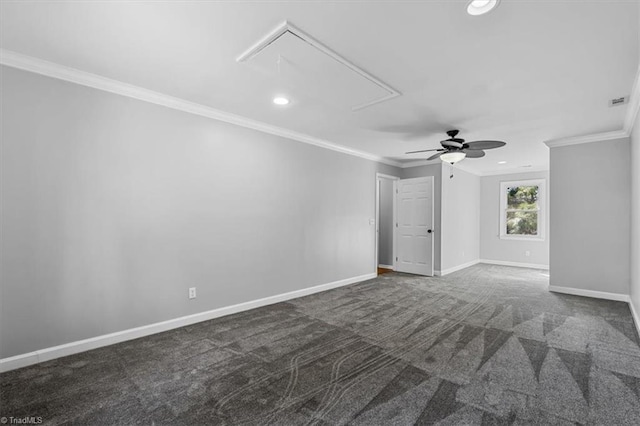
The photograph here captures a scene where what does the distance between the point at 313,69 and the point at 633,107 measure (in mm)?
3671

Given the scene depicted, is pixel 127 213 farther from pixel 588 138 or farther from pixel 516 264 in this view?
pixel 516 264

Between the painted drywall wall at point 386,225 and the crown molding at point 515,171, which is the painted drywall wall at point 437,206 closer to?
the painted drywall wall at point 386,225

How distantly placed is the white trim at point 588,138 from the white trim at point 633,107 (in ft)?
0.42

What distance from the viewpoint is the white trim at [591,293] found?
14.3 feet

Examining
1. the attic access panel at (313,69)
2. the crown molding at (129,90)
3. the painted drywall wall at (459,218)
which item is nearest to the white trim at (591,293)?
the painted drywall wall at (459,218)

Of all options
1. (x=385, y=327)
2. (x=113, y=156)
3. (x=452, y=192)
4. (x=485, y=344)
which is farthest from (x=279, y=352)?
(x=452, y=192)

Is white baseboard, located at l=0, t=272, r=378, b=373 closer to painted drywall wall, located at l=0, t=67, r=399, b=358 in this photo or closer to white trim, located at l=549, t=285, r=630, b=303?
painted drywall wall, located at l=0, t=67, r=399, b=358

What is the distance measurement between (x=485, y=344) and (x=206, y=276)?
314 centimetres

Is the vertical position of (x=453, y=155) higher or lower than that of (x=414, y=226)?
higher

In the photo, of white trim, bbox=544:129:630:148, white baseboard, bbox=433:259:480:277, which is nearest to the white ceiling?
white trim, bbox=544:129:630:148

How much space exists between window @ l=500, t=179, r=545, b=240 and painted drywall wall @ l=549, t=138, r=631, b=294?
9.23 ft

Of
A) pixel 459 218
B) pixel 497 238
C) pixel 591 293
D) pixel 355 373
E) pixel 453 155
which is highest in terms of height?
pixel 453 155

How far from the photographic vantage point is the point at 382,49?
2279 mm

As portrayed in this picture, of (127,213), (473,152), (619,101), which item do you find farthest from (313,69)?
(619,101)
